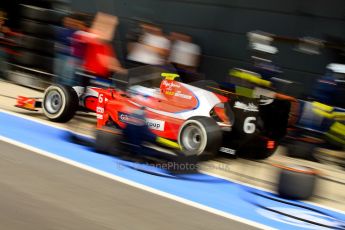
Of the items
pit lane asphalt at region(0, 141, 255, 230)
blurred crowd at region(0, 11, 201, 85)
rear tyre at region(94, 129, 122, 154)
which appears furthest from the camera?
blurred crowd at region(0, 11, 201, 85)

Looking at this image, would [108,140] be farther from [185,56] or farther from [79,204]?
[185,56]

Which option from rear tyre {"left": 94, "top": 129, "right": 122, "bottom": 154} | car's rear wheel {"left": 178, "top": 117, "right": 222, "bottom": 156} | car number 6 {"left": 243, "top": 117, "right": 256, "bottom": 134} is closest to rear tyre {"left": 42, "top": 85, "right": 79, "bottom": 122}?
rear tyre {"left": 94, "top": 129, "right": 122, "bottom": 154}

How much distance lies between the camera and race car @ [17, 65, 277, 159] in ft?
26.6

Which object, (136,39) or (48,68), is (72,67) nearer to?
(136,39)

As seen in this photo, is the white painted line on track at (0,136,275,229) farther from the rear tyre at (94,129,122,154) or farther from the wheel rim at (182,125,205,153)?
the wheel rim at (182,125,205,153)

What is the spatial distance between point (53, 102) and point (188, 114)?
8.66 ft

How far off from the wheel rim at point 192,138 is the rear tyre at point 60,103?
87.5 inches

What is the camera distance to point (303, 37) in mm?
12102

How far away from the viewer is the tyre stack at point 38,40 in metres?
13.3

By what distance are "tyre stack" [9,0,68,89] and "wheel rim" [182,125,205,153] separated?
588 centimetres

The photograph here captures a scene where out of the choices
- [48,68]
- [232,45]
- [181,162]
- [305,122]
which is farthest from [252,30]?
[181,162]

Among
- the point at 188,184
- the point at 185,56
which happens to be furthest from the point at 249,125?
the point at 185,56

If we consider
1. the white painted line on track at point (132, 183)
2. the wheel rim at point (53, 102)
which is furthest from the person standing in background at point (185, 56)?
the white painted line on track at point (132, 183)

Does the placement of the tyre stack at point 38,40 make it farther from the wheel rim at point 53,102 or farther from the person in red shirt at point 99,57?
the wheel rim at point 53,102
